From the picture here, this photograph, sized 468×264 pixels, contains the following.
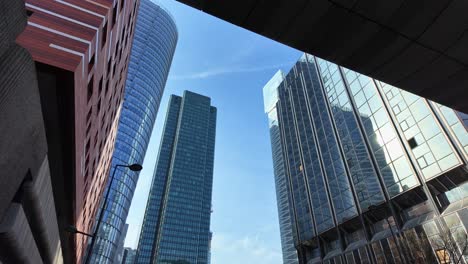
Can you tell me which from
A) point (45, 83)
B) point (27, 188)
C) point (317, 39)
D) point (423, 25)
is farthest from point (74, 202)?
point (423, 25)

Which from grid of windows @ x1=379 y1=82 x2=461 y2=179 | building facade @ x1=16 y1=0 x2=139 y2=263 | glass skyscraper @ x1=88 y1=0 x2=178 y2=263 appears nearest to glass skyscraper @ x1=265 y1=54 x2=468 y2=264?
grid of windows @ x1=379 y1=82 x2=461 y2=179

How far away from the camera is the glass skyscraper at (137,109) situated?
314 feet

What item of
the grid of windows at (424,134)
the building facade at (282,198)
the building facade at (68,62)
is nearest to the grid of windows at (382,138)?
the grid of windows at (424,134)

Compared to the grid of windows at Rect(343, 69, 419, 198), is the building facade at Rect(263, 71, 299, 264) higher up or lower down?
higher up

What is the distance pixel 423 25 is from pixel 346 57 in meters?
1.58

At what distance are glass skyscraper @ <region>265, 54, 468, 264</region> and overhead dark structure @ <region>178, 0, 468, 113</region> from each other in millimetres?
27520

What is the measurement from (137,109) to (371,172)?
94.6m

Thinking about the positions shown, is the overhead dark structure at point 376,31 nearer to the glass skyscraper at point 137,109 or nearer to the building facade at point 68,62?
the building facade at point 68,62

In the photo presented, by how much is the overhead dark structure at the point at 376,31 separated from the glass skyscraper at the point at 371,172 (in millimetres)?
27520

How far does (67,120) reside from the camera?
16.5 m

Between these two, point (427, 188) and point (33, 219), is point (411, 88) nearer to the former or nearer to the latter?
point (33, 219)

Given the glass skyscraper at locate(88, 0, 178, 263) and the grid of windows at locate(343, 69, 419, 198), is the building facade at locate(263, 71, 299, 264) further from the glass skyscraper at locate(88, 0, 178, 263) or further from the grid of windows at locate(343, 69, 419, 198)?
the grid of windows at locate(343, 69, 419, 198)

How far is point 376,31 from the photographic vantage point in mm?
5922

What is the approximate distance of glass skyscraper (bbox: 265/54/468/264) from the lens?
98.8 ft
